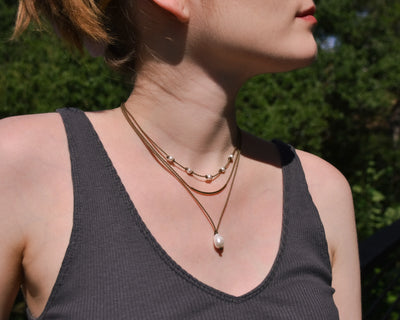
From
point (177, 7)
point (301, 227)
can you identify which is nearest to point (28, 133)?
point (177, 7)

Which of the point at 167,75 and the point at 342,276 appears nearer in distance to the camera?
the point at 167,75

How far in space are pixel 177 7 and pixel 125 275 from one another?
79 centimetres

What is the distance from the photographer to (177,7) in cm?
139

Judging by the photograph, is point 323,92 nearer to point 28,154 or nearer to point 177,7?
point 177,7

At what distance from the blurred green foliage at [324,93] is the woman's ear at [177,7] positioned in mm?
1425

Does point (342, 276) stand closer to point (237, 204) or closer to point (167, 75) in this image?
point (237, 204)

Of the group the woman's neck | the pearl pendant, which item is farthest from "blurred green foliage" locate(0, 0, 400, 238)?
the pearl pendant

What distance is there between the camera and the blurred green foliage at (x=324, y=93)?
3.43 metres

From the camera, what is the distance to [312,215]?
5.24 feet

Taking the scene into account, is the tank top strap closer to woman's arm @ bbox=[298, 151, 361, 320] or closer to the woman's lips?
woman's arm @ bbox=[298, 151, 361, 320]

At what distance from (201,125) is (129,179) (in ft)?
1.08

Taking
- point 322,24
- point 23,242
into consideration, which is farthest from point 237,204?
point 322,24

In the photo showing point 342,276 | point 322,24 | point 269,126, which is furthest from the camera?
point 322,24

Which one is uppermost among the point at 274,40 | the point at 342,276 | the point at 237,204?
the point at 274,40
